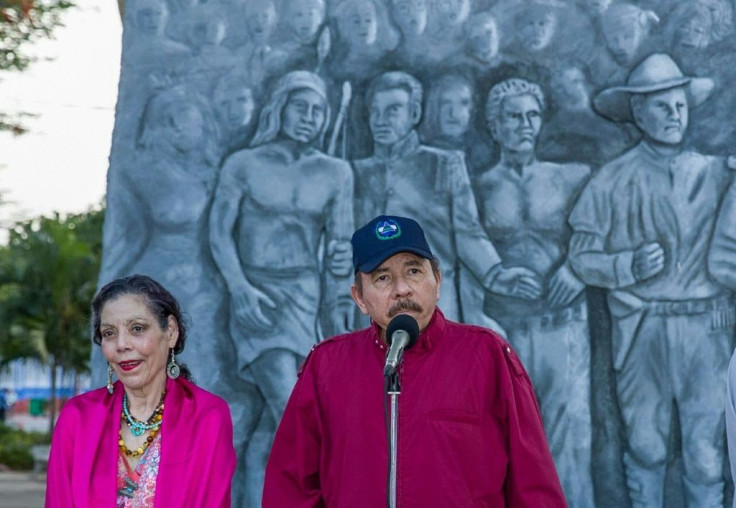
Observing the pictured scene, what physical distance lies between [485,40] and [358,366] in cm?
389

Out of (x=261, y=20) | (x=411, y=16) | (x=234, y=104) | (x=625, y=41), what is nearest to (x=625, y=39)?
(x=625, y=41)

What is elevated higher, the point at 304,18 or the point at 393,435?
the point at 304,18

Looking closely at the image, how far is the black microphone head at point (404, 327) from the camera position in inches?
125

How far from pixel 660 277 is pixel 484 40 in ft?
5.60

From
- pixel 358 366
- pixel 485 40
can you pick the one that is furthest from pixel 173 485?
pixel 485 40

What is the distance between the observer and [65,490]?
3.62 meters

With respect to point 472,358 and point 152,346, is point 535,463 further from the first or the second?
point 152,346

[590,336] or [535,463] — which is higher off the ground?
[590,336]

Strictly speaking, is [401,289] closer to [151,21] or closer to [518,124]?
[518,124]

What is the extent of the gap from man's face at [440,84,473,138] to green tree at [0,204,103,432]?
17.6 metres

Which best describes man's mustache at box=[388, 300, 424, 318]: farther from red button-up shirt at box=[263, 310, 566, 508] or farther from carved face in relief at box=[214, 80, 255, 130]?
carved face in relief at box=[214, 80, 255, 130]

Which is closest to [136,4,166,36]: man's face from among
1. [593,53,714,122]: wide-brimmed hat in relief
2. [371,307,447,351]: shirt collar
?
[593,53,714,122]: wide-brimmed hat in relief

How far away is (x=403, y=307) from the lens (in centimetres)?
341

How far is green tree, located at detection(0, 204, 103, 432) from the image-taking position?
24344mm
